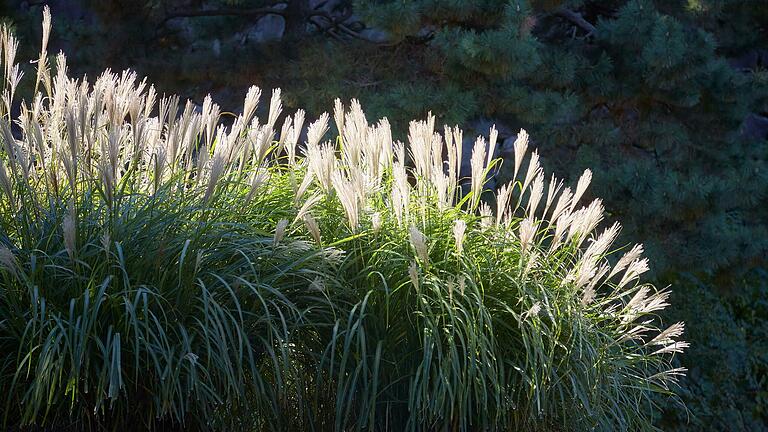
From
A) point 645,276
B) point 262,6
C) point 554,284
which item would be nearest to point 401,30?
point 262,6

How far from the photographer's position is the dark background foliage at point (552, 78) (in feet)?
21.6

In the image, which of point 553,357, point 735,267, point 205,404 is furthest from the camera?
point 735,267

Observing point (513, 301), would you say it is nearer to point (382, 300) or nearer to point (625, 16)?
point (382, 300)

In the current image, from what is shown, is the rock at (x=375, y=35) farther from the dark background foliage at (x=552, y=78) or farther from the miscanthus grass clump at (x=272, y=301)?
the miscanthus grass clump at (x=272, y=301)

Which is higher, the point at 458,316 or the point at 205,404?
the point at 458,316

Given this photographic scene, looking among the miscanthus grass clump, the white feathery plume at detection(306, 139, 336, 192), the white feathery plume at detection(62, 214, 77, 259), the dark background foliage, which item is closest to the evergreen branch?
the dark background foliage

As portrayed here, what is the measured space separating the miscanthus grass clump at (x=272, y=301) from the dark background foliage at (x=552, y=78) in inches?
120

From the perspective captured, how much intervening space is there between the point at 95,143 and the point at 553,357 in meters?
1.87

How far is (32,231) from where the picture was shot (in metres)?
3.15

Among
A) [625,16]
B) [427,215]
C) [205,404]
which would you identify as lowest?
[205,404]

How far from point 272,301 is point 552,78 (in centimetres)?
454

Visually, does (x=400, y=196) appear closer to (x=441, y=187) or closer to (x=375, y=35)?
(x=441, y=187)

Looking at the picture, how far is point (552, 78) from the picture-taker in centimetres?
713

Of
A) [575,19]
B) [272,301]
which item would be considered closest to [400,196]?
[272,301]
